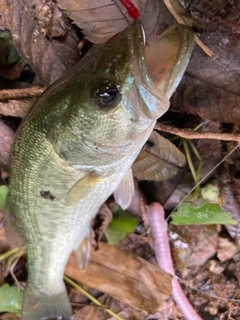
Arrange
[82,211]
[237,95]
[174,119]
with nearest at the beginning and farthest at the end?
[237,95]
[82,211]
[174,119]

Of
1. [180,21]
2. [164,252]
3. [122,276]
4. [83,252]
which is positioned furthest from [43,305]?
[180,21]

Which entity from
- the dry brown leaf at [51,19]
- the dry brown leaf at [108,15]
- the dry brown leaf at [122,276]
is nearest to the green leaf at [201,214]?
the dry brown leaf at [122,276]

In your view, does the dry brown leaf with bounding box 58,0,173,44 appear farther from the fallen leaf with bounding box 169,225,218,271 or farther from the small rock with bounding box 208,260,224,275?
the small rock with bounding box 208,260,224,275

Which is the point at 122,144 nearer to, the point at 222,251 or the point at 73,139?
the point at 73,139

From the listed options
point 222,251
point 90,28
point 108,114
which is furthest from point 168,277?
point 90,28

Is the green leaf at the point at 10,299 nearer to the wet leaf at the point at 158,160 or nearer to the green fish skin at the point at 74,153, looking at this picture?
the green fish skin at the point at 74,153

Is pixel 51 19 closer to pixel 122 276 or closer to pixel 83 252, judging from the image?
pixel 83 252

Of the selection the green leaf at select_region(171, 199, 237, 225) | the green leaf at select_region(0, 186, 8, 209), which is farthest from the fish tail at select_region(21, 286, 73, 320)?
the green leaf at select_region(171, 199, 237, 225)
